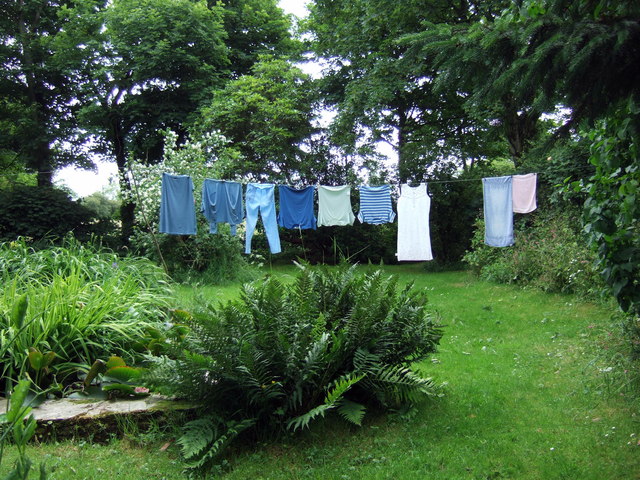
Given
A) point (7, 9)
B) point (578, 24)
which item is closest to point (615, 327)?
point (578, 24)

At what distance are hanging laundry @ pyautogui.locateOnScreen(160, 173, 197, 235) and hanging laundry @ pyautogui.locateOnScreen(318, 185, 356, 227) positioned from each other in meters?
2.37

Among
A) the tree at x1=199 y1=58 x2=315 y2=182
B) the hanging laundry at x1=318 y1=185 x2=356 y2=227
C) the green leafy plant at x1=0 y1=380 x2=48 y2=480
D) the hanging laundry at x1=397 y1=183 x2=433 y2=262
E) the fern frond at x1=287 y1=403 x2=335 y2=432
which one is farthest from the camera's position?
the tree at x1=199 y1=58 x2=315 y2=182

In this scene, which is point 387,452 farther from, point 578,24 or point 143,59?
point 143,59

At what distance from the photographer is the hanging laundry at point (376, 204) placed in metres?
9.11

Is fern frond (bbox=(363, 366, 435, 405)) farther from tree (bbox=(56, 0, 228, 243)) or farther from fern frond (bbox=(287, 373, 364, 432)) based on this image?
tree (bbox=(56, 0, 228, 243))

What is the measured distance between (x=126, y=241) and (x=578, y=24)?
14.0m

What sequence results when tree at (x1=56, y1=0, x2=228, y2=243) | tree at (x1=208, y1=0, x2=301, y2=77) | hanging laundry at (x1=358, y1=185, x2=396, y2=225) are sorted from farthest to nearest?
1. tree at (x1=208, y1=0, x2=301, y2=77)
2. tree at (x1=56, y1=0, x2=228, y2=243)
3. hanging laundry at (x1=358, y1=185, x2=396, y2=225)

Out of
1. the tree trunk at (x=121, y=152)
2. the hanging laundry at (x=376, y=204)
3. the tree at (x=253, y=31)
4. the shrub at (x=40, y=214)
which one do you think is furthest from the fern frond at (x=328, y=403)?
the tree at (x=253, y=31)

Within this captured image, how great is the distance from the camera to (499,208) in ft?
27.1

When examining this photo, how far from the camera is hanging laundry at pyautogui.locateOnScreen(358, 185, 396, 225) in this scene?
911 centimetres

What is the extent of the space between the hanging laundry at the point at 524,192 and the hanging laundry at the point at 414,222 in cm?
142

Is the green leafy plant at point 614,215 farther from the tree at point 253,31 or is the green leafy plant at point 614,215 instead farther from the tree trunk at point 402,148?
the tree at point 253,31

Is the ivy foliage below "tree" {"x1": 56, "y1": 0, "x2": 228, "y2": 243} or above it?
below

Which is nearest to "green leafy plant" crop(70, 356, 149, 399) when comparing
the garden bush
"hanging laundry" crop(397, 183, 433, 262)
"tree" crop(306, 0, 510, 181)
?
the garden bush
